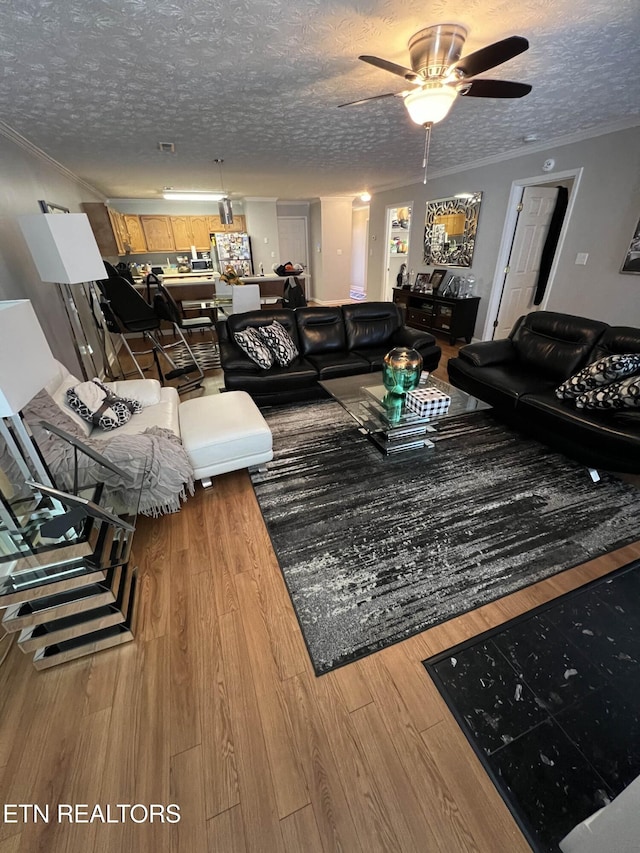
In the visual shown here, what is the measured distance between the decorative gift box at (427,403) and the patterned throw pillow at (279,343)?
134 centimetres

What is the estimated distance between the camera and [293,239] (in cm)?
895

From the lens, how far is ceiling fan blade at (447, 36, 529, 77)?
142 centimetres

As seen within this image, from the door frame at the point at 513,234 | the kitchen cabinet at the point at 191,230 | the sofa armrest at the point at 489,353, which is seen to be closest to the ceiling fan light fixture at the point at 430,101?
the sofa armrest at the point at 489,353

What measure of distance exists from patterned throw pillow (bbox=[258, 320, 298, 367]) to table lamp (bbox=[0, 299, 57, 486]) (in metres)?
2.09

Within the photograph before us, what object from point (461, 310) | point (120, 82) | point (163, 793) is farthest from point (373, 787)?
point (461, 310)

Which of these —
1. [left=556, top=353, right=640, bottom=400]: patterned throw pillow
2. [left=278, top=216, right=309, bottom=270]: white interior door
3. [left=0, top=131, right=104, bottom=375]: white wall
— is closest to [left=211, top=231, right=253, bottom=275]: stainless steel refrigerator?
[left=278, top=216, right=309, bottom=270]: white interior door

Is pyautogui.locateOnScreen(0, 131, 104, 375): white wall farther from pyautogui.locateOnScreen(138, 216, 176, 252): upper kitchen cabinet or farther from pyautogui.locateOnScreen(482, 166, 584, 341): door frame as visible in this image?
pyautogui.locateOnScreen(482, 166, 584, 341): door frame

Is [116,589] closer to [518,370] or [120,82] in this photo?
[120,82]

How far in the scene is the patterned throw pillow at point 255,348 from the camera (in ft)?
10.8

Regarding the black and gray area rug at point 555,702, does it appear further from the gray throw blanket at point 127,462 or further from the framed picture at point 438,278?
the framed picture at point 438,278

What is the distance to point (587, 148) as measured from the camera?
→ 3.56m

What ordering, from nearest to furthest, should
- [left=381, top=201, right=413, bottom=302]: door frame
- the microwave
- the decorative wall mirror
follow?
the decorative wall mirror
[left=381, top=201, right=413, bottom=302]: door frame
the microwave

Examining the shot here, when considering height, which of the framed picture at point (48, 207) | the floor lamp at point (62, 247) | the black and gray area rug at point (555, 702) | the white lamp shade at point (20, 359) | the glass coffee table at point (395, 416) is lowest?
the black and gray area rug at point (555, 702)

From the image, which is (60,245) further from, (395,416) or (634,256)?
(634,256)
